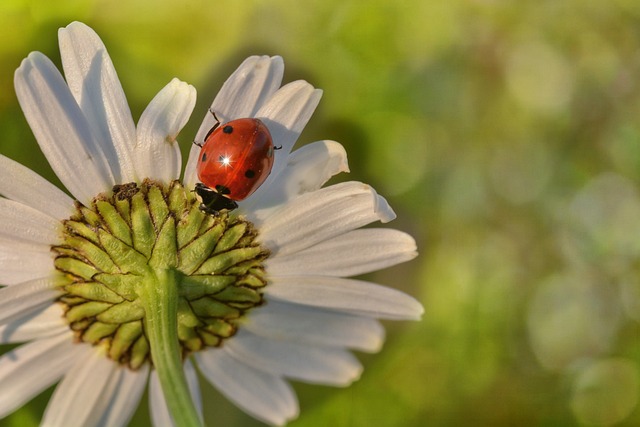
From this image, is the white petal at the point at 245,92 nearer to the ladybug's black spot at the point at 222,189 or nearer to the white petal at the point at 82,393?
the ladybug's black spot at the point at 222,189

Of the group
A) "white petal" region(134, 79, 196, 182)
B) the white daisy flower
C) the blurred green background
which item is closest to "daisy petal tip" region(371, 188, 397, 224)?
the white daisy flower

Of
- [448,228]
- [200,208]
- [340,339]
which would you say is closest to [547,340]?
[448,228]

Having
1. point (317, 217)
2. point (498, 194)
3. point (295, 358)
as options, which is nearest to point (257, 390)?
point (295, 358)

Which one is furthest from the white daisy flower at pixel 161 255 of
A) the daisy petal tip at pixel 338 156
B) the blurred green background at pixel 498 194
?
the blurred green background at pixel 498 194

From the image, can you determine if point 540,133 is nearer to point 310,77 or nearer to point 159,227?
point 310,77

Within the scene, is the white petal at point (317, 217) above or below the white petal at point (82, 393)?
above
